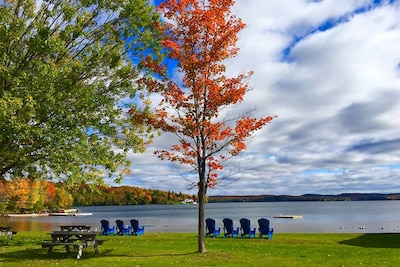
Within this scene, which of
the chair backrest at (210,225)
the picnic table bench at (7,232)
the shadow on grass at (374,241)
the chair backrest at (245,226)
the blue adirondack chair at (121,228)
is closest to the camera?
the shadow on grass at (374,241)

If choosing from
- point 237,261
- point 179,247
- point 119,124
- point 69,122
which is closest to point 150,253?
point 179,247

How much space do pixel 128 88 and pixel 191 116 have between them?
9.30ft

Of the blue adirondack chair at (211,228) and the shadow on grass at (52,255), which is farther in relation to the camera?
the blue adirondack chair at (211,228)

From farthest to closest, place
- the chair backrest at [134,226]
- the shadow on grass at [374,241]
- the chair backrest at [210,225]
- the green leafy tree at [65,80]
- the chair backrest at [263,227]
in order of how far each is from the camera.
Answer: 1. the chair backrest at [134,226]
2. the chair backrest at [210,225]
3. the chair backrest at [263,227]
4. the shadow on grass at [374,241]
5. the green leafy tree at [65,80]

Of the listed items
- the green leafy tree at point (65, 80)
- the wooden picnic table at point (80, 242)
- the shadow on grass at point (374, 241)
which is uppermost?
the green leafy tree at point (65, 80)

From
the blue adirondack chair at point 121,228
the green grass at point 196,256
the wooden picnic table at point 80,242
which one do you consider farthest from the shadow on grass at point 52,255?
the blue adirondack chair at point 121,228

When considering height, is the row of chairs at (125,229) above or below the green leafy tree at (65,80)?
below

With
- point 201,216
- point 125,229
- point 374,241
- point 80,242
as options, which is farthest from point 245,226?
point 80,242

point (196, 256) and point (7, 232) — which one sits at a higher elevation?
point (7, 232)

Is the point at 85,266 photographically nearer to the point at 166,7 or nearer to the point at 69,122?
the point at 69,122

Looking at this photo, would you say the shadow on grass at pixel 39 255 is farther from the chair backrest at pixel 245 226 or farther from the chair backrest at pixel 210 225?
the chair backrest at pixel 245 226

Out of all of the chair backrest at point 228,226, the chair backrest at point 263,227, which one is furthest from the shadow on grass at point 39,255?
the chair backrest at point 263,227

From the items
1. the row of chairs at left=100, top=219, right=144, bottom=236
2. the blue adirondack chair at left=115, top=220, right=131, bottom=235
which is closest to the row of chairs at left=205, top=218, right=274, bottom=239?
the row of chairs at left=100, top=219, right=144, bottom=236

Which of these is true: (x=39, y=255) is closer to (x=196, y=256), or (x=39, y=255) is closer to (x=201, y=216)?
(x=196, y=256)
